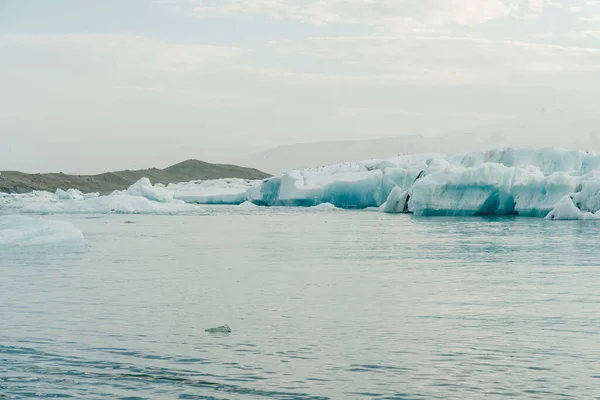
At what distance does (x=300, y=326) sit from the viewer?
9344 mm

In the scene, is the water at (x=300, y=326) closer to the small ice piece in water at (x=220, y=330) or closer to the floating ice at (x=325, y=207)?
the small ice piece in water at (x=220, y=330)

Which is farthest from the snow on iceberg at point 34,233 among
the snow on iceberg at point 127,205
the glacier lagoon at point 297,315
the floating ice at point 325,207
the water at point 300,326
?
the floating ice at point 325,207

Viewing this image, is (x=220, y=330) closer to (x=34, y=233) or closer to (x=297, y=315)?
(x=297, y=315)

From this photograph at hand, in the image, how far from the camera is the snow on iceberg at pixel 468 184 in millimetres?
36188

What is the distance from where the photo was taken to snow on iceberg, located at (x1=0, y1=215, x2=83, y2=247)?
2066 centimetres

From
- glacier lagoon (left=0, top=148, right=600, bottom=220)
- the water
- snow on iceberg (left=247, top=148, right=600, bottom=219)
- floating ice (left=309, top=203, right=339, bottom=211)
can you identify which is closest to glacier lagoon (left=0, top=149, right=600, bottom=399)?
the water

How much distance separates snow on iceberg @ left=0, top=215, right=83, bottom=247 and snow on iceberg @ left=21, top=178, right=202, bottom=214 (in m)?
24.0

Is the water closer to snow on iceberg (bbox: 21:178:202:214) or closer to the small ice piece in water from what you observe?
the small ice piece in water

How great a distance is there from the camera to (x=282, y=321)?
966cm

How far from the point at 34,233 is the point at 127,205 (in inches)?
1008

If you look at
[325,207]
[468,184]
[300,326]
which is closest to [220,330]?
[300,326]

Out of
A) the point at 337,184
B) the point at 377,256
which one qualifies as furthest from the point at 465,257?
the point at 337,184

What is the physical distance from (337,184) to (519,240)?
28473 mm

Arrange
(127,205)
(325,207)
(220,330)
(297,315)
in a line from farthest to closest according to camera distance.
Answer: (325,207) < (127,205) < (297,315) < (220,330)
